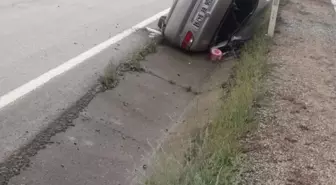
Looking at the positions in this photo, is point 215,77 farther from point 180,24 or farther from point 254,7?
point 254,7

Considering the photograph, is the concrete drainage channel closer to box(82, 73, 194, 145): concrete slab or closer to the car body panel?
box(82, 73, 194, 145): concrete slab

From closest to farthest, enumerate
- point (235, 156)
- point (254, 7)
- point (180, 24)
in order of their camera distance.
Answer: point (235, 156), point (180, 24), point (254, 7)

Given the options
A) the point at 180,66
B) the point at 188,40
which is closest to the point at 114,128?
the point at 180,66

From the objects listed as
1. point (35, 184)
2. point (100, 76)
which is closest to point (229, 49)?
point (100, 76)

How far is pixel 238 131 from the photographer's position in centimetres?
509

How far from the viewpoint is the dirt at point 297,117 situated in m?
4.49

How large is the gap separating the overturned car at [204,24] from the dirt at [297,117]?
29.8 inches

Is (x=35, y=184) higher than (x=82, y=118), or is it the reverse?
(x=35, y=184)

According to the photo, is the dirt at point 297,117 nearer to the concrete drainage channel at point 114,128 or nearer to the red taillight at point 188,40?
the concrete drainage channel at point 114,128

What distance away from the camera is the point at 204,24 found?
8.34m

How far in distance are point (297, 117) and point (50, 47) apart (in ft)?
12.3

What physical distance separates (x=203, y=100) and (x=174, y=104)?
44cm

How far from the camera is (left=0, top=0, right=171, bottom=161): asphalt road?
532 centimetres

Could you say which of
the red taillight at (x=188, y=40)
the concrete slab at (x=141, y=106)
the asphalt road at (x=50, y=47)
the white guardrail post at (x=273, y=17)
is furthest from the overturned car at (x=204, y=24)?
A: the concrete slab at (x=141, y=106)
